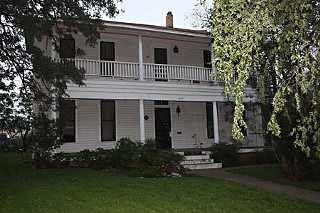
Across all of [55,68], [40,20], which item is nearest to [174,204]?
[55,68]

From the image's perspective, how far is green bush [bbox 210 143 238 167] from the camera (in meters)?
18.1

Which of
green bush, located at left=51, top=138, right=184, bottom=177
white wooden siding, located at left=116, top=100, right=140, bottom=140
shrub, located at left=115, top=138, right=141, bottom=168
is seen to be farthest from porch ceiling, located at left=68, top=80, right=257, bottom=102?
shrub, located at left=115, top=138, right=141, bottom=168

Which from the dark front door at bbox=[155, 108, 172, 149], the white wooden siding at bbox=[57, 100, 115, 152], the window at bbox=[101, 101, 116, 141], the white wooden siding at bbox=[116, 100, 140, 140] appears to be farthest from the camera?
the dark front door at bbox=[155, 108, 172, 149]

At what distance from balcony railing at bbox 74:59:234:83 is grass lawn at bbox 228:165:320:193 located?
4.72 metres

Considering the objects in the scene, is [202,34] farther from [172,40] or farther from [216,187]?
[216,187]

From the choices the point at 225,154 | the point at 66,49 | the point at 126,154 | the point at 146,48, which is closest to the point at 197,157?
the point at 225,154

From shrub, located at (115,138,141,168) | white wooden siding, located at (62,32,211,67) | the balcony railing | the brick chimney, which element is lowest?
shrub, located at (115,138,141,168)

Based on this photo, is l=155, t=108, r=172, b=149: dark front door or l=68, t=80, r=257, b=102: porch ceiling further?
l=155, t=108, r=172, b=149: dark front door

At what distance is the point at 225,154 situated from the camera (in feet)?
59.5

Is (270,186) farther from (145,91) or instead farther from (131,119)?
(131,119)

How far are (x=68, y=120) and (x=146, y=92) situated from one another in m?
4.11

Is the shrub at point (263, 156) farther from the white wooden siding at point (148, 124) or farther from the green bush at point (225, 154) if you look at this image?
the green bush at point (225, 154)

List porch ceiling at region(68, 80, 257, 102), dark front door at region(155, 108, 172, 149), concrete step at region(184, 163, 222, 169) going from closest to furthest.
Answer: concrete step at region(184, 163, 222, 169), porch ceiling at region(68, 80, 257, 102), dark front door at region(155, 108, 172, 149)

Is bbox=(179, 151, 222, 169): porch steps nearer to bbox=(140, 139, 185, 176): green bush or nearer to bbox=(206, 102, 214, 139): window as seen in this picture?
bbox=(140, 139, 185, 176): green bush
